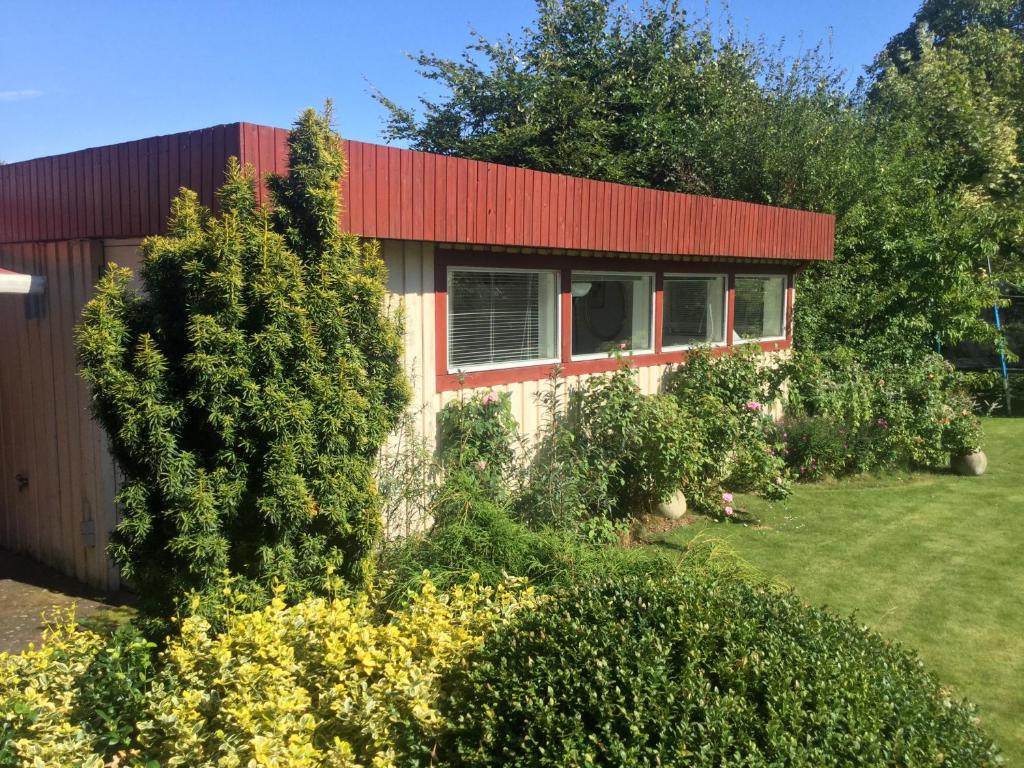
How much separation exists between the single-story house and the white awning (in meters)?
0.01

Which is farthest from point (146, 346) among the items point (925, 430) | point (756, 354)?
point (925, 430)

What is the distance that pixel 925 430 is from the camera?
9.31 m

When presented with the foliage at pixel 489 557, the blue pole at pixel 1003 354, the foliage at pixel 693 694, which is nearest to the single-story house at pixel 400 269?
the foliage at pixel 489 557

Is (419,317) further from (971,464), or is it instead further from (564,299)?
(971,464)

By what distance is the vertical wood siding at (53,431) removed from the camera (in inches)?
214

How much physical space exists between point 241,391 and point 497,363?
3074mm

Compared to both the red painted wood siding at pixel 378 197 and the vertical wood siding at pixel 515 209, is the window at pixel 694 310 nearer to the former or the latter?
the vertical wood siding at pixel 515 209

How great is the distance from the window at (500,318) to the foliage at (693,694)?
3.41m

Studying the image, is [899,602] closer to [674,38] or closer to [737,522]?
[737,522]

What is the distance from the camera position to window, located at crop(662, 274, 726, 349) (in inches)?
320

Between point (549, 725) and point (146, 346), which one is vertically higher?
point (146, 346)

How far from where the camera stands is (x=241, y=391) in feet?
11.6

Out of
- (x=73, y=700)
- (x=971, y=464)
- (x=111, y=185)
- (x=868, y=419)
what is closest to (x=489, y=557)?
(x=73, y=700)

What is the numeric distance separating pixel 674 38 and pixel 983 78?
7.38m
